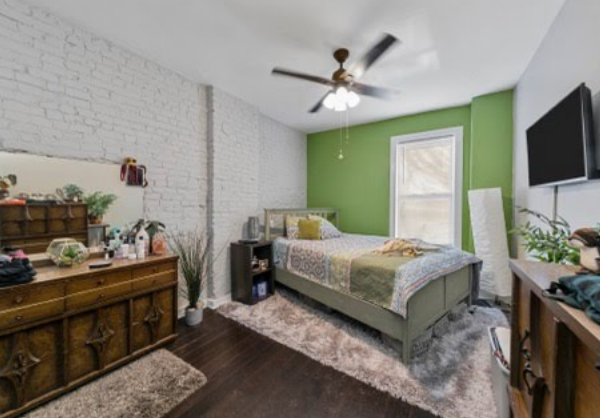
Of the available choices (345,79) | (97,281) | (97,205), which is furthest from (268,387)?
(345,79)

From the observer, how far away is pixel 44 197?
1927 millimetres

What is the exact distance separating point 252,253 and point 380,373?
1.94 m

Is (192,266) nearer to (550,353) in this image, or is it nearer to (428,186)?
(550,353)

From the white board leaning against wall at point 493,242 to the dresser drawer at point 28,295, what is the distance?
4041 mm

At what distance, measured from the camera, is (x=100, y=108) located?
7.37 ft

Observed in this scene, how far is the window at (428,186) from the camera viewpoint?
11.9ft

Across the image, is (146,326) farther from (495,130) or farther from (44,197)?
(495,130)

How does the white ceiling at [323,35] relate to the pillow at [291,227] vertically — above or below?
above

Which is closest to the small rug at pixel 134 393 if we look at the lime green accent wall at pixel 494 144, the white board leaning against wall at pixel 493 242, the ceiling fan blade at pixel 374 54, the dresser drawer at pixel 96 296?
the dresser drawer at pixel 96 296

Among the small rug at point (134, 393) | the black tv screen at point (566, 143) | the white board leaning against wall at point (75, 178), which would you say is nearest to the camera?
the black tv screen at point (566, 143)

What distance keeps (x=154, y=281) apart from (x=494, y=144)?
4.21 metres

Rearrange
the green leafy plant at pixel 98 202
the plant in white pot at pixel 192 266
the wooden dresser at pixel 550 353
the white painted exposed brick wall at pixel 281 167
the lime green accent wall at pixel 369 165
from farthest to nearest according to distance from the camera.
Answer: the white painted exposed brick wall at pixel 281 167, the lime green accent wall at pixel 369 165, the plant in white pot at pixel 192 266, the green leafy plant at pixel 98 202, the wooden dresser at pixel 550 353

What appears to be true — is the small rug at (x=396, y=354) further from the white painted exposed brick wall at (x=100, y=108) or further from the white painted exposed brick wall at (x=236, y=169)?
the white painted exposed brick wall at (x=100, y=108)

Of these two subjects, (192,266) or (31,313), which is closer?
(31,313)
